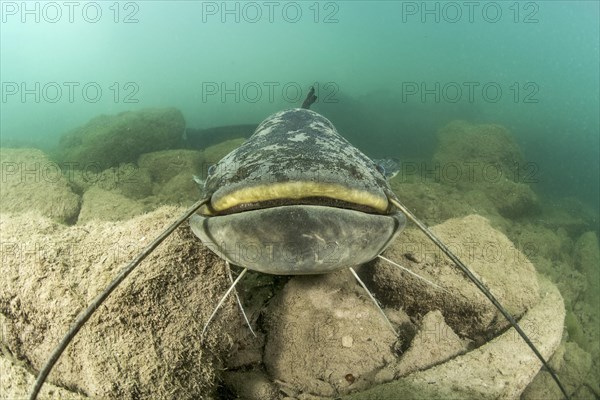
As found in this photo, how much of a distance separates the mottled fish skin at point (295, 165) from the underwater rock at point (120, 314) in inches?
20.7

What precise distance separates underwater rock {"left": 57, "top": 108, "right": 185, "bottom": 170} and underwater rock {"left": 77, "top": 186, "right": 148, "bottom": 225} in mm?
2343

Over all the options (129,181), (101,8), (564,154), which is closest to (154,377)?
(129,181)

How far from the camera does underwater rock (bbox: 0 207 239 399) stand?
59.9 inches

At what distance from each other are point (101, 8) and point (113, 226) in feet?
280

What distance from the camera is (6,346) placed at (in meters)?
1.62

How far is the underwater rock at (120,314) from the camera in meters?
1.52

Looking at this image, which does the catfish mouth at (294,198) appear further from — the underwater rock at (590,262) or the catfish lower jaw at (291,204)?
the underwater rock at (590,262)

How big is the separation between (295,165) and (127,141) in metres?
6.84

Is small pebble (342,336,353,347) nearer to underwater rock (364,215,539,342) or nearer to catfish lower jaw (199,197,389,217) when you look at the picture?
underwater rock (364,215,539,342)

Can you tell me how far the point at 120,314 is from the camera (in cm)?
158

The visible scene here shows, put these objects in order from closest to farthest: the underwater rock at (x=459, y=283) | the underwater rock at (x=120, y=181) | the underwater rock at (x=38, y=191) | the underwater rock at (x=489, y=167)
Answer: the underwater rock at (x=459, y=283) < the underwater rock at (x=38, y=191) < the underwater rock at (x=120, y=181) < the underwater rock at (x=489, y=167)

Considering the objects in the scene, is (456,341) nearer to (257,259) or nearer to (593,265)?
(257,259)

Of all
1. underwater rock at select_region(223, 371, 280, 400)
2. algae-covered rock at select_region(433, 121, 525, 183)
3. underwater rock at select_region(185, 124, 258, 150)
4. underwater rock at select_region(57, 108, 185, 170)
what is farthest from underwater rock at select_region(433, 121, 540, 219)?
underwater rock at select_region(57, 108, 185, 170)

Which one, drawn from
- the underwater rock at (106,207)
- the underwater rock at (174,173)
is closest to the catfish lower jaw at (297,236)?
the underwater rock at (106,207)
